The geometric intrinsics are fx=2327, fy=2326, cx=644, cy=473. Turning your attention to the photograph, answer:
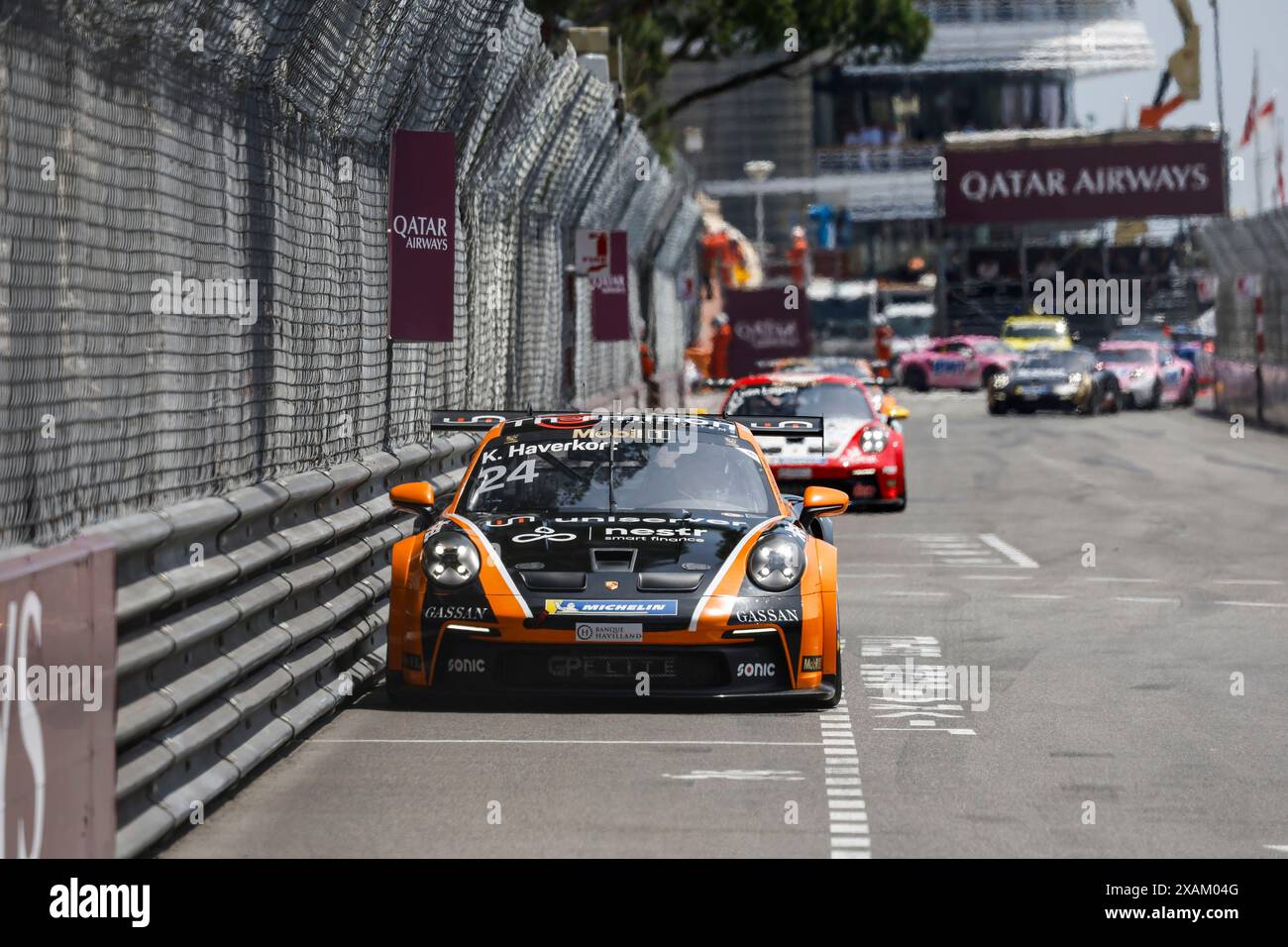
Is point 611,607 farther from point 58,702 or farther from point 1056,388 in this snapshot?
point 1056,388

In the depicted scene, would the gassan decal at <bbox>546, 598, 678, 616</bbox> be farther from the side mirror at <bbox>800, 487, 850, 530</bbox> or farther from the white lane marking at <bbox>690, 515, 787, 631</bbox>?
the side mirror at <bbox>800, 487, 850, 530</bbox>

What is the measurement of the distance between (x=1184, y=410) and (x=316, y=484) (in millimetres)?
39136

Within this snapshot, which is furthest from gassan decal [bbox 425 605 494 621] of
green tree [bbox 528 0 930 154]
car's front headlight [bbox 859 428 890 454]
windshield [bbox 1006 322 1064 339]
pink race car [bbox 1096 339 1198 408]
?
windshield [bbox 1006 322 1064 339]

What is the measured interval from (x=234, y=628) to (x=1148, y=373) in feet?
131

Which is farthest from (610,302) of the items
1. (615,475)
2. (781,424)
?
(615,475)

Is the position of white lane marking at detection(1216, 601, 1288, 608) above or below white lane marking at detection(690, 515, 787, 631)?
below

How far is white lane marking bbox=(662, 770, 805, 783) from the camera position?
8086mm

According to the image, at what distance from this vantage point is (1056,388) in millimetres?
44062

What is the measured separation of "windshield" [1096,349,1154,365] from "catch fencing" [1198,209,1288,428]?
194 cm

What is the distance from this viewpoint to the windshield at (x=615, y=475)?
33.7 ft

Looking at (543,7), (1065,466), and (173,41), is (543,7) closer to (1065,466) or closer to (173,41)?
(1065,466)

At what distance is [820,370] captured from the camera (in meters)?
29.6
